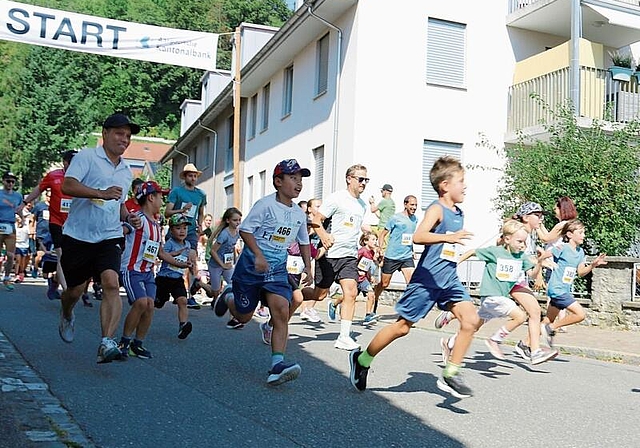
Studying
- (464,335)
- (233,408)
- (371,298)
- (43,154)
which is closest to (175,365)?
(233,408)

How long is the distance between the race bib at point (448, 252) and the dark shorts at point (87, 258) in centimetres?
270

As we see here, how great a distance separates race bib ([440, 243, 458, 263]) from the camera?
19.6ft

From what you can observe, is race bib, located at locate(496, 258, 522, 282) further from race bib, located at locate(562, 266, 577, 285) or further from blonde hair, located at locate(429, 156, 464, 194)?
blonde hair, located at locate(429, 156, 464, 194)

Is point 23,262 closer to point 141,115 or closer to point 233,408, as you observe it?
point 233,408

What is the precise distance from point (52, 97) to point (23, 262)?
38.9 m

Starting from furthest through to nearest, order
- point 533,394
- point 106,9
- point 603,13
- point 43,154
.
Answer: point 106,9 → point 43,154 → point 603,13 → point 533,394

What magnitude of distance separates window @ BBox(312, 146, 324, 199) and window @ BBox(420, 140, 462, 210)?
128 inches

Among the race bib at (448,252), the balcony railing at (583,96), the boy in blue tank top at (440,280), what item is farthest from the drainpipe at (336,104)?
the race bib at (448,252)

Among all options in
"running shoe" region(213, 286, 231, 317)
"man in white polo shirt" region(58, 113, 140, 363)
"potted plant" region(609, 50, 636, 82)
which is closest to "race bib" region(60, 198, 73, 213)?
"running shoe" region(213, 286, 231, 317)

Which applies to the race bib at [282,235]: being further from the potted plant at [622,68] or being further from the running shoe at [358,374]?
the potted plant at [622,68]

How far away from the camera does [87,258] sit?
22.0ft

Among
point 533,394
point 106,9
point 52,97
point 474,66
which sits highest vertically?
point 106,9

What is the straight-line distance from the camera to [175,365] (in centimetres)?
717

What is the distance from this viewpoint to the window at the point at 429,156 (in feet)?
67.3
